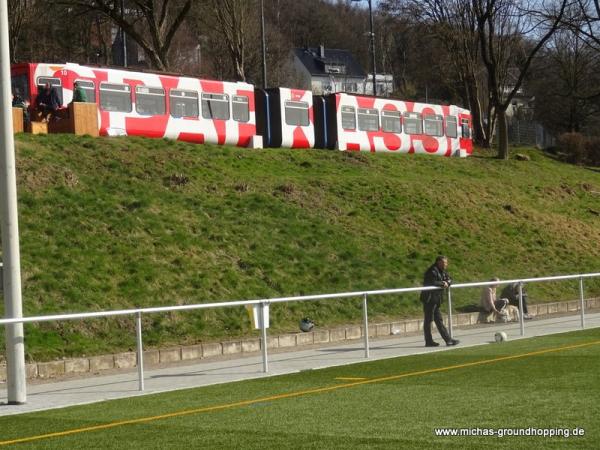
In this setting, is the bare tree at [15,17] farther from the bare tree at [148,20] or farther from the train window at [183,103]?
the train window at [183,103]

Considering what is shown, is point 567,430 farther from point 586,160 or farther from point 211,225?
point 586,160

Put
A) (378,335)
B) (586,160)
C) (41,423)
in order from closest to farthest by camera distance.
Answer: (41,423) → (378,335) → (586,160)

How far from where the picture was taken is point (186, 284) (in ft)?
88.6

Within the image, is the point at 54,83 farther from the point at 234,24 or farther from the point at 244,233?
the point at 234,24

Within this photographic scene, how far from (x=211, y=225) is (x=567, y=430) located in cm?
2179

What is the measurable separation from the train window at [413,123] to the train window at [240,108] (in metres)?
10.9

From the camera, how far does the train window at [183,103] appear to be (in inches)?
1607

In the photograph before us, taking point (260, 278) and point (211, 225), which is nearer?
point (260, 278)

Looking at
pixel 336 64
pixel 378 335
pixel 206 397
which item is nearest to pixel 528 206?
pixel 378 335

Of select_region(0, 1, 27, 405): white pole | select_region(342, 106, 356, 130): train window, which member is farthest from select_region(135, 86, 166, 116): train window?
select_region(0, 1, 27, 405): white pole

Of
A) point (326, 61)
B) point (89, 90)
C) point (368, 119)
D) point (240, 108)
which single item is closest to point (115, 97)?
point (89, 90)

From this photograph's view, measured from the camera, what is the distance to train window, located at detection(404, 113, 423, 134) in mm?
52938

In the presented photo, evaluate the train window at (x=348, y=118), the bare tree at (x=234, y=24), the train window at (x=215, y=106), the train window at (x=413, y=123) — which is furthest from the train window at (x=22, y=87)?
the train window at (x=413, y=123)

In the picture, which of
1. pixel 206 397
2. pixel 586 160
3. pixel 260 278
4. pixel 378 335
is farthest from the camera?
pixel 586 160
